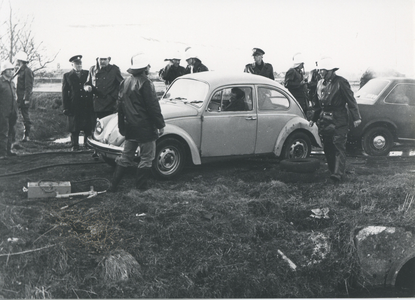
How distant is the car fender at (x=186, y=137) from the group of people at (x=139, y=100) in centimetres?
40

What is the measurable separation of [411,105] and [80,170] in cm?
601

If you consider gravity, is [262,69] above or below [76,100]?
above

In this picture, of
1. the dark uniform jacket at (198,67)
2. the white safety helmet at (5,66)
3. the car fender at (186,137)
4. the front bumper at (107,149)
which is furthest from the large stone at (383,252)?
the white safety helmet at (5,66)

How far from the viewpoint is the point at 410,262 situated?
5523 millimetres

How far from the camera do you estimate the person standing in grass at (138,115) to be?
20.7 feet

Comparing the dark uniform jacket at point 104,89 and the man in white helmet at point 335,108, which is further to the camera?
the dark uniform jacket at point 104,89

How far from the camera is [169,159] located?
278 inches

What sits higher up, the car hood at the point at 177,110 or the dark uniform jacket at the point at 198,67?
the dark uniform jacket at the point at 198,67

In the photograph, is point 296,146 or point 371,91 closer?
point 296,146

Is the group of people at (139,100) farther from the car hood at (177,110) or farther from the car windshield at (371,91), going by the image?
the car windshield at (371,91)

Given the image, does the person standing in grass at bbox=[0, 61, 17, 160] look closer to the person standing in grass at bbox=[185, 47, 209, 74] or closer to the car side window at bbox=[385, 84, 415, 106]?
the person standing in grass at bbox=[185, 47, 209, 74]

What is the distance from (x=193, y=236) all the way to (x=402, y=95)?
538 cm

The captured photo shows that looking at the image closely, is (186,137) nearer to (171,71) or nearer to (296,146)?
(296,146)

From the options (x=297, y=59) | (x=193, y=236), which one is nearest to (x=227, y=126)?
(x=297, y=59)
